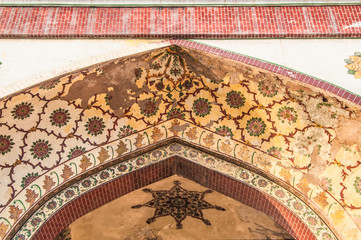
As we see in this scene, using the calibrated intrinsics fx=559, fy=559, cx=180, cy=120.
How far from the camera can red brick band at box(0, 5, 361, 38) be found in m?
5.09

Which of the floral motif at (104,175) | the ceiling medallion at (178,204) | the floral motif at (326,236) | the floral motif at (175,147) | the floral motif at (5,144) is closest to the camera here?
the floral motif at (5,144)

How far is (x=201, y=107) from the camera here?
219 inches

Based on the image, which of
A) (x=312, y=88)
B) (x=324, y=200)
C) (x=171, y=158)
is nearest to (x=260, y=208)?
(x=324, y=200)

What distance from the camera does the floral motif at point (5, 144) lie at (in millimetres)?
5051

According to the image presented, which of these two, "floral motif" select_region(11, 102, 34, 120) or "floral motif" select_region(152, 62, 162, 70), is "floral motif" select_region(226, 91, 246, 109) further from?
"floral motif" select_region(11, 102, 34, 120)

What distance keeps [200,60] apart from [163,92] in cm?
57

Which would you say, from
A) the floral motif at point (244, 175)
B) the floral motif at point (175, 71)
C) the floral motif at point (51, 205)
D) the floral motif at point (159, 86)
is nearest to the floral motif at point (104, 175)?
the floral motif at point (51, 205)

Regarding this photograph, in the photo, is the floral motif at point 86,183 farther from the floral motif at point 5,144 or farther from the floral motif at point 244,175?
the floral motif at point 244,175

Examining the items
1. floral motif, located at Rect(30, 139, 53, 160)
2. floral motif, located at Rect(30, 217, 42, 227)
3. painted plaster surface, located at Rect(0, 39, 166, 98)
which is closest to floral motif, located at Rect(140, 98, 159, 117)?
painted plaster surface, located at Rect(0, 39, 166, 98)

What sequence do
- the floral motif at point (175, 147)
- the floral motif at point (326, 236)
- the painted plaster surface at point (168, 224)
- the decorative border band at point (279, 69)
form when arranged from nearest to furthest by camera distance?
Answer: the decorative border band at point (279, 69)
the floral motif at point (326, 236)
the floral motif at point (175, 147)
the painted plaster surface at point (168, 224)

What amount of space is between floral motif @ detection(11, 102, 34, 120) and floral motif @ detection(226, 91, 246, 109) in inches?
73.0

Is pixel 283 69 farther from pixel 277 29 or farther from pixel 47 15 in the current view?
pixel 47 15

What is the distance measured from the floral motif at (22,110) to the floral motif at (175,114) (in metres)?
1.36

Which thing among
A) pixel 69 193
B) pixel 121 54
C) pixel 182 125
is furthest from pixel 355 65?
pixel 69 193
